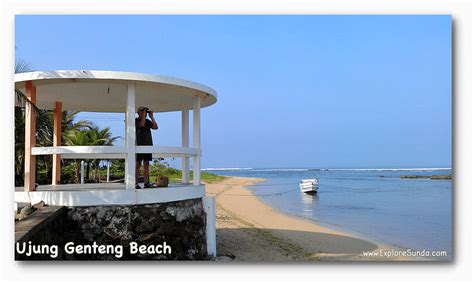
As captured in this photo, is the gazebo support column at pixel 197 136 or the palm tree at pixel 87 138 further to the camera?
the palm tree at pixel 87 138

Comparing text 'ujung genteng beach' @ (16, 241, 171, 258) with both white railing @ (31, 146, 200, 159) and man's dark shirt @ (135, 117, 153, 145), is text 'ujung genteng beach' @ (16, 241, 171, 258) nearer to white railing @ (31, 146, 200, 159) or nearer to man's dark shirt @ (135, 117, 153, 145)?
white railing @ (31, 146, 200, 159)

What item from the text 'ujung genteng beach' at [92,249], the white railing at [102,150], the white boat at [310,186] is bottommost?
Answer: the white boat at [310,186]

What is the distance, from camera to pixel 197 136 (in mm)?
6340

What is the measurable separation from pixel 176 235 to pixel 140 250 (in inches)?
19.7

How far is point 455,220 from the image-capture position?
17.8ft

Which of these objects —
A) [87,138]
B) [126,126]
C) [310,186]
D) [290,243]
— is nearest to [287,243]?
[290,243]

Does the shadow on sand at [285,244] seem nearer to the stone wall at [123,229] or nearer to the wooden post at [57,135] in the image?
the stone wall at [123,229]

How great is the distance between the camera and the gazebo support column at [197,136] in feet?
20.3

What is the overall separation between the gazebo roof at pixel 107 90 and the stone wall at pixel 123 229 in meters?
1.53

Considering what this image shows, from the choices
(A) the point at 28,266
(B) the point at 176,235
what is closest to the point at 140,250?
(B) the point at 176,235

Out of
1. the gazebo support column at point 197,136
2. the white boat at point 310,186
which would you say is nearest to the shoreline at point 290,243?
the gazebo support column at point 197,136

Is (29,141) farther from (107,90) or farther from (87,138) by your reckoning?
(87,138)

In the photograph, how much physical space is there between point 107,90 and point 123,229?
2.06m

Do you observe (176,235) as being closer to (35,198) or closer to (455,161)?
(35,198)
